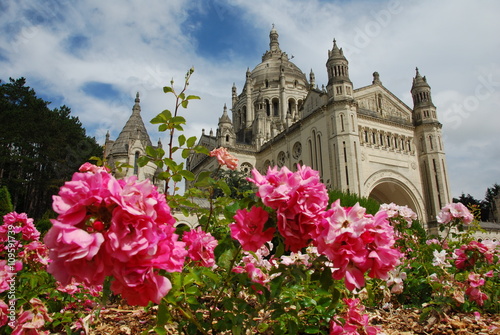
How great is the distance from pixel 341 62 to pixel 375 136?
7.02m

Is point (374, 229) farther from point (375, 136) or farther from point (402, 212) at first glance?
point (375, 136)

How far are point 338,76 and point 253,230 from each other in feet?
90.5

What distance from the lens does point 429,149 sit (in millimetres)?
30156

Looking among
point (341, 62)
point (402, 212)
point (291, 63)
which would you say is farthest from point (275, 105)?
point (402, 212)

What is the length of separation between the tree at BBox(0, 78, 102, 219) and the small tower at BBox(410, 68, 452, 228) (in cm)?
3047

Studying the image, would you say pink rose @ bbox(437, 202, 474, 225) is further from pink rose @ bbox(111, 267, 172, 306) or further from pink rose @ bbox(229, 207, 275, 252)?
pink rose @ bbox(111, 267, 172, 306)

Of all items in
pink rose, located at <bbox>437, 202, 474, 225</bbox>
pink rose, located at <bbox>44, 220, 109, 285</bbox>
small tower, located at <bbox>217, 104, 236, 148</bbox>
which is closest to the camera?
pink rose, located at <bbox>44, 220, 109, 285</bbox>

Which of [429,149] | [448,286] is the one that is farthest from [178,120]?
[429,149]

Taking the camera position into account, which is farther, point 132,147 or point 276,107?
point 276,107

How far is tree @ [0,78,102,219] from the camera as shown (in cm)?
2741

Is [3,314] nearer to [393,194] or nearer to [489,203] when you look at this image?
[393,194]

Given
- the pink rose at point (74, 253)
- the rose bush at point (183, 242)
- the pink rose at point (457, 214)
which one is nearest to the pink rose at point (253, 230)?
the rose bush at point (183, 242)

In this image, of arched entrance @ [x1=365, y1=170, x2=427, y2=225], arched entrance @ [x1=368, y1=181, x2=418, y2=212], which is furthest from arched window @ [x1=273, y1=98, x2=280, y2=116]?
arched entrance @ [x1=365, y1=170, x2=427, y2=225]

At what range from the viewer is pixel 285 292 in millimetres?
2836
